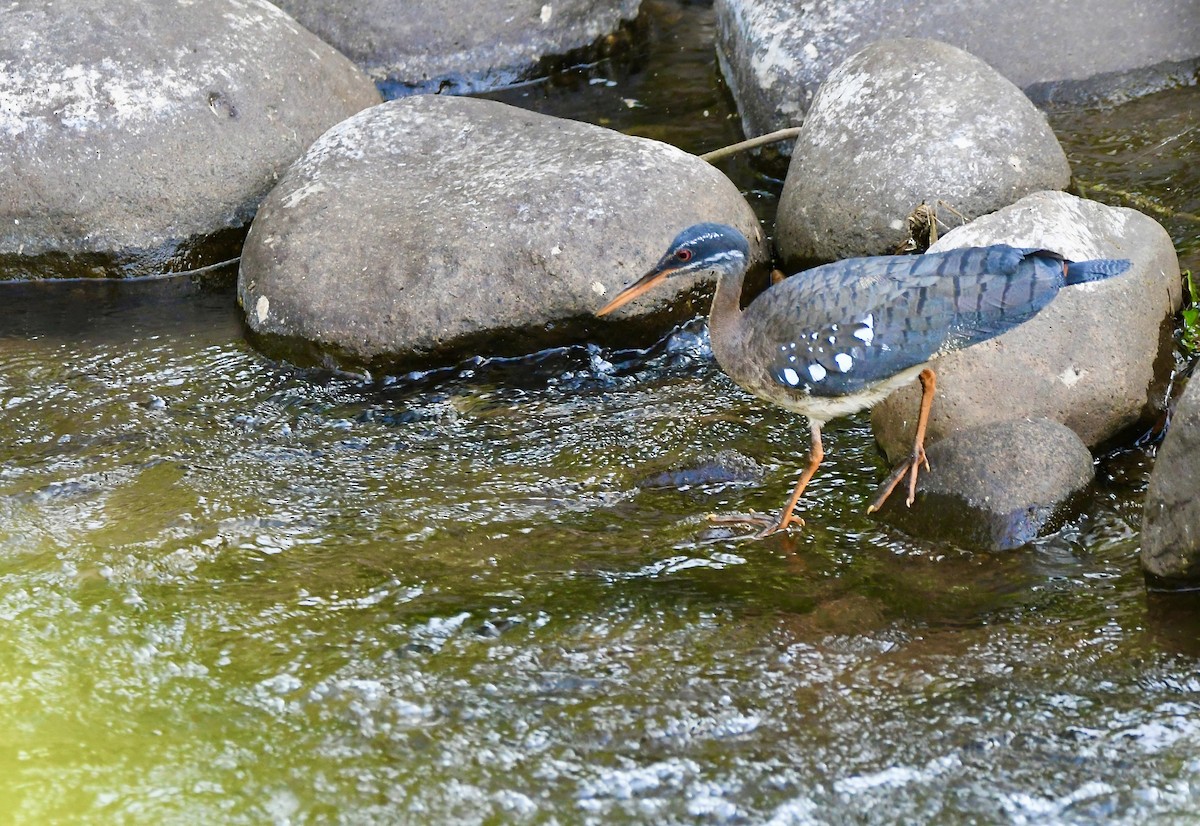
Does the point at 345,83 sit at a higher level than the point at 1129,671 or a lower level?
higher

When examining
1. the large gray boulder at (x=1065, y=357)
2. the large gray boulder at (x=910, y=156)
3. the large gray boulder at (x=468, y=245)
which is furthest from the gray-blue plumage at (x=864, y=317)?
the large gray boulder at (x=910, y=156)

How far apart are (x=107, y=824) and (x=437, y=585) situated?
1.26 metres

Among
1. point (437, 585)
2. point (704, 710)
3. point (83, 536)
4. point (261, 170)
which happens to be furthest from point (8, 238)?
point (704, 710)

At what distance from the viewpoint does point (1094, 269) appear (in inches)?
161

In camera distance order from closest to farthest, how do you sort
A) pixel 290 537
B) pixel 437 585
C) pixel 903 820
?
pixel 903 820 < pixel 437 585 < pixel 290 537

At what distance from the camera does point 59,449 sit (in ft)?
16.3

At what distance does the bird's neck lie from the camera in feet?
14.8

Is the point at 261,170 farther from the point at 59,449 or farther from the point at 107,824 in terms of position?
the point at 107,824


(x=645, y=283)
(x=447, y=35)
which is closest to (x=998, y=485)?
(x=645, y=283)

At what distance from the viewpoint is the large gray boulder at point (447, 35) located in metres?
8.07

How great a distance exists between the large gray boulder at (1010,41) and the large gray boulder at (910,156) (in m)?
1.13

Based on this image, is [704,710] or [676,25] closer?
[704,710]

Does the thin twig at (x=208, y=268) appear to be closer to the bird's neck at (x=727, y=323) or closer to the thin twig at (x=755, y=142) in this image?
the thin twig at (x=755, y=142)

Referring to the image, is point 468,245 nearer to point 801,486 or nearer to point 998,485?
point 801,486
